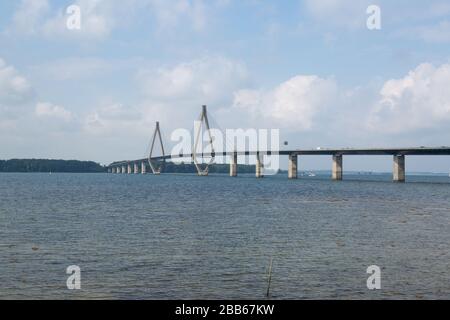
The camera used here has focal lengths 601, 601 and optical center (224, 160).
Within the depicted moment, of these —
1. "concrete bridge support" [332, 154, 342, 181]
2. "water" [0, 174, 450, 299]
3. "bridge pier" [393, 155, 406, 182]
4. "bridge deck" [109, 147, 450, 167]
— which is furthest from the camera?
"concrete bridge support" [332, 154, 342, 181]

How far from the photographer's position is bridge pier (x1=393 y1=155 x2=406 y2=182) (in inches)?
6276

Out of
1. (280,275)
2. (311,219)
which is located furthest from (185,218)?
(280,275)

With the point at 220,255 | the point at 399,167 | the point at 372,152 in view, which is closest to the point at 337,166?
the point at 399,167

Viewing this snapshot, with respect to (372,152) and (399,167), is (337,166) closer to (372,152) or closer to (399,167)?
(399,167)

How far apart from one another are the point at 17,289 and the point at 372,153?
5735 inches

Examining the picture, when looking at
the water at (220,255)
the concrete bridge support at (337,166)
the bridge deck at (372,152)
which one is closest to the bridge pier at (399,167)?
the bridge deck at (372,152)

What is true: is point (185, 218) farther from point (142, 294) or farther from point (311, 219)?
point (142, 294)

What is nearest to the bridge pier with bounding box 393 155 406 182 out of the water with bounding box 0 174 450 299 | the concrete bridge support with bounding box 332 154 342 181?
the concrete bridge support with bounding box 332 154 342 181

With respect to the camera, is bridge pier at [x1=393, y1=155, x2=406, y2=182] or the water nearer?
the water

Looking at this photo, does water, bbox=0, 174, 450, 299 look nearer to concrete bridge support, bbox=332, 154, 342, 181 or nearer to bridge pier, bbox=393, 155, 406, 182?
bridge pier, bbox=393, 155, 406, 182

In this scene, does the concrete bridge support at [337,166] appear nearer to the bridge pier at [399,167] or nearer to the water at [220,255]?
the bridge pier at [399,167]

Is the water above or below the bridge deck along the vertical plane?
below

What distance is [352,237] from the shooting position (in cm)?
4094
